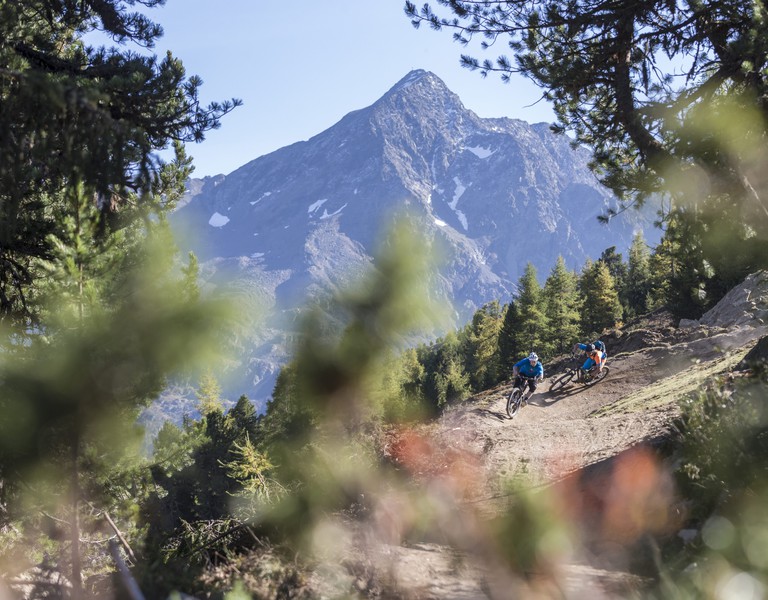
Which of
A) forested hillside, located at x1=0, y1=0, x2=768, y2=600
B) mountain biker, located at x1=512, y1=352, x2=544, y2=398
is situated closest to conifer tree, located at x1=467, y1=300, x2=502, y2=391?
mountain biker, located at x1=512, y1=352, x2=544, y2=398

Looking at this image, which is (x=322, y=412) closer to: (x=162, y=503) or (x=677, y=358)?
(x=677, y=358)

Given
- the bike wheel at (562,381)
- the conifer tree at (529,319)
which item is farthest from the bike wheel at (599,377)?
the conifer tree at (529,319)

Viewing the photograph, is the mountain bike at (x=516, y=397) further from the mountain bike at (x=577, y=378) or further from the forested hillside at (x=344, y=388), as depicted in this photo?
the forested hillside at (x=344, y=388)

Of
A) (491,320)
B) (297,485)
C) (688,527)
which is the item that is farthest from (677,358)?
(491,320)

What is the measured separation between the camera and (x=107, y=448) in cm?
611

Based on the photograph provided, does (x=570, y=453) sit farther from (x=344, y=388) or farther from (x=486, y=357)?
(x=486, y=357)

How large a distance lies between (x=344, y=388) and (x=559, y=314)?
43841 mm

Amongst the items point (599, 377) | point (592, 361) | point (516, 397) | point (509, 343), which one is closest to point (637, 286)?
point (509, 343)

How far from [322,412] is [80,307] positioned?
8.56ft

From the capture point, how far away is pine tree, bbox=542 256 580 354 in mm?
45688

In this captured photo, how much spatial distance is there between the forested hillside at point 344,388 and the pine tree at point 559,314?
1375 inches

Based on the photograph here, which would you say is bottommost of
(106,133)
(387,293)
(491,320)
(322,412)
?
(491,320)

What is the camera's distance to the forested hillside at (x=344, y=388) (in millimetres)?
4523

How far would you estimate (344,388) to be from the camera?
436 cm
